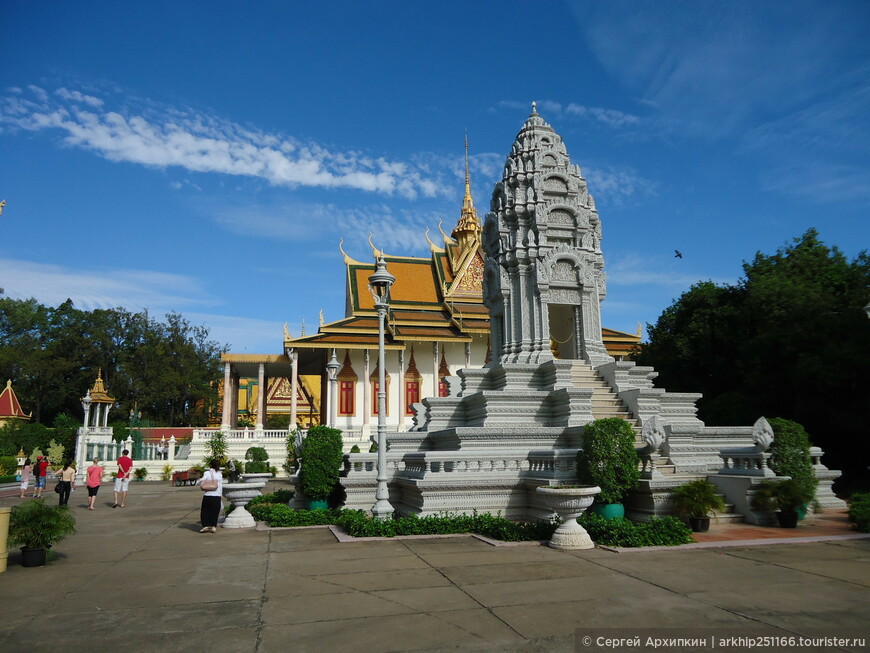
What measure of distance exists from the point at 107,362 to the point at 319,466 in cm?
4763

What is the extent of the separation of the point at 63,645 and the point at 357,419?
114 ft

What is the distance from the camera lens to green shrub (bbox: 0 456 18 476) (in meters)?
34.1

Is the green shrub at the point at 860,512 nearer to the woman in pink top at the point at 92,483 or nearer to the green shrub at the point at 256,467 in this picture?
the woman in pink top at the point at 92,483

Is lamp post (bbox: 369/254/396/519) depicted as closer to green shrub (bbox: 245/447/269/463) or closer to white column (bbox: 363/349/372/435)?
green shrub (bbox: 245/447/269/463)

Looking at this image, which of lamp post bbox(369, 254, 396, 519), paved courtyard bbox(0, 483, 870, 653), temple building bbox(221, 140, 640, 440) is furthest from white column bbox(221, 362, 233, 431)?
paved courtyard bbox(0, 483, 870, 653)

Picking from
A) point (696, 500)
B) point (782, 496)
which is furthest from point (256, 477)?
point (782, 496)

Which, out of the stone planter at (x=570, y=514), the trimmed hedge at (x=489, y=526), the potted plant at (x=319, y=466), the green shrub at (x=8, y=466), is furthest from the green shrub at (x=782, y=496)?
the green shrub at (x=8, y=466)

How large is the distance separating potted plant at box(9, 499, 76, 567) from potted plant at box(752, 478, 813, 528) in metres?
11.2

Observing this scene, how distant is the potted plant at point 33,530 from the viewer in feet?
28.0

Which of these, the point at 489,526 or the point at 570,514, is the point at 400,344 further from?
the point at 570,514

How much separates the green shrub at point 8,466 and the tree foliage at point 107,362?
55.9 feet

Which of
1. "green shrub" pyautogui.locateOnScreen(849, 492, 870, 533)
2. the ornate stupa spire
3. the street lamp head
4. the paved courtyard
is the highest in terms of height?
the ornate stupa spire

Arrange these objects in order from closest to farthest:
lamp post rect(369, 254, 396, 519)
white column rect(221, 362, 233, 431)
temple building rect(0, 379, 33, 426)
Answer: lamp post rect(369, 254, 396, 519) → white column rect(221, 362, 233, 431) → temple building rect(0, 379, 33, 426)

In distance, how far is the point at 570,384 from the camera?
15219mm
